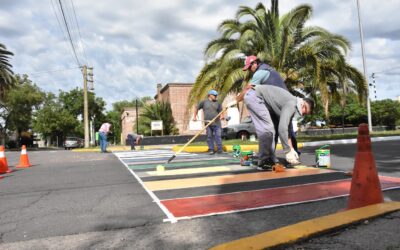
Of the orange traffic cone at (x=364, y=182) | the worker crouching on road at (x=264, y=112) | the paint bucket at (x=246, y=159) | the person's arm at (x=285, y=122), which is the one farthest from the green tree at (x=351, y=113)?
the orange traffic cone at (x=364, y=182)

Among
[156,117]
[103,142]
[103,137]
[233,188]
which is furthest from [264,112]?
[156,117]

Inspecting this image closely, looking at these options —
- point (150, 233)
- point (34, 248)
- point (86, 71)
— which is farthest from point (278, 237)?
point (86, 71)

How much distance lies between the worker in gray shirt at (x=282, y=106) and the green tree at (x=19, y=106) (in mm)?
46375

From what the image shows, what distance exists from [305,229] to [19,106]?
5115 centimetres

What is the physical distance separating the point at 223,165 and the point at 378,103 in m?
56.4

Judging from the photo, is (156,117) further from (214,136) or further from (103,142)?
(214,136)

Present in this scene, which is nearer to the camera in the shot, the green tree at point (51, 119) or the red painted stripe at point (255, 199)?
the red painted stripe at point (255, 199)

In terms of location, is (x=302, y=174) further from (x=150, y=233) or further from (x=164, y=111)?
(x=164, y=111)

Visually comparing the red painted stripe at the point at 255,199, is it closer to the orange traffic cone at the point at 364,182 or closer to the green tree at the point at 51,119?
the orange traffic cone at the point at 364,182

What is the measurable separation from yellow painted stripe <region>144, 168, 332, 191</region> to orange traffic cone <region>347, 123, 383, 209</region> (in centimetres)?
224

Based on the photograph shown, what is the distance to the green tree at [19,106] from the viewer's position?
4730cm

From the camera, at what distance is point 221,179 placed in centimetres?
613

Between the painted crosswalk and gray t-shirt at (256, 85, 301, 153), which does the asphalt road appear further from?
gray t-shirt at (256, 85, 301, 153)

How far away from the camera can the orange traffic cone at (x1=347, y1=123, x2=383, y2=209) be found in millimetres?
3732
